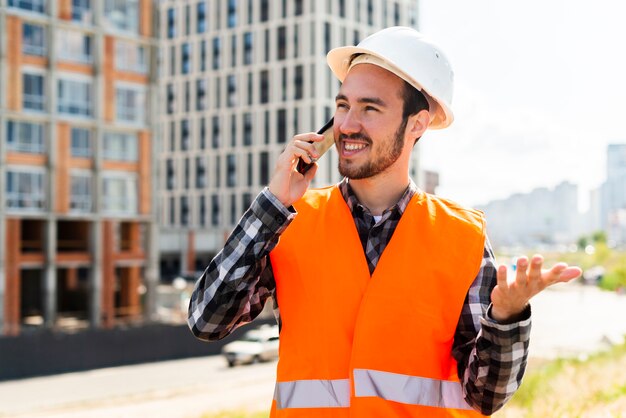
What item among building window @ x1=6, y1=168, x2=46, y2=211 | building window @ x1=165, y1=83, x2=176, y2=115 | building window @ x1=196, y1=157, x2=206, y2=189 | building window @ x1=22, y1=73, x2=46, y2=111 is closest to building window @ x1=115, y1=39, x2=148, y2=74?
building window @ x1=22, y1=73, x2=46, y2=111

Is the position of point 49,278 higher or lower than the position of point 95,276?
higher

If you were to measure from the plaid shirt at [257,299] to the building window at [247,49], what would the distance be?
66.6 m

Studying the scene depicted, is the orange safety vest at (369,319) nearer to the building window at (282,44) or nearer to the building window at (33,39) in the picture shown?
the building window at (33,39)

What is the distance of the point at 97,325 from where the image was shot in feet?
132

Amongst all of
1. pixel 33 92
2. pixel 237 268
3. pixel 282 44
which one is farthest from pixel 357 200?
pixel 282 44

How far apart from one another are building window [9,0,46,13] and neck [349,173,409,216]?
3834 cm

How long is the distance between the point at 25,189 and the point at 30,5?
864 cm

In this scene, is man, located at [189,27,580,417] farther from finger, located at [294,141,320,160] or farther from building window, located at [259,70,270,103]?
building window, located at [259,70,270,103]

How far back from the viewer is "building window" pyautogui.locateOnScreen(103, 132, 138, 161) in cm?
4094

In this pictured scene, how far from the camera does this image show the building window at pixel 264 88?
6662cm

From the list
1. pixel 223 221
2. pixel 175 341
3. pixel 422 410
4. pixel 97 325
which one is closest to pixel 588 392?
pixel 422 410

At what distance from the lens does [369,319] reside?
8.52ft

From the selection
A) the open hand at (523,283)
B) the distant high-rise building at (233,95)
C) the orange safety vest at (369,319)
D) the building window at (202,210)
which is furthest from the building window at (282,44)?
the open hand at (523,283)

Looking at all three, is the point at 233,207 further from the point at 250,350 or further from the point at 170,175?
the point at 250,350
